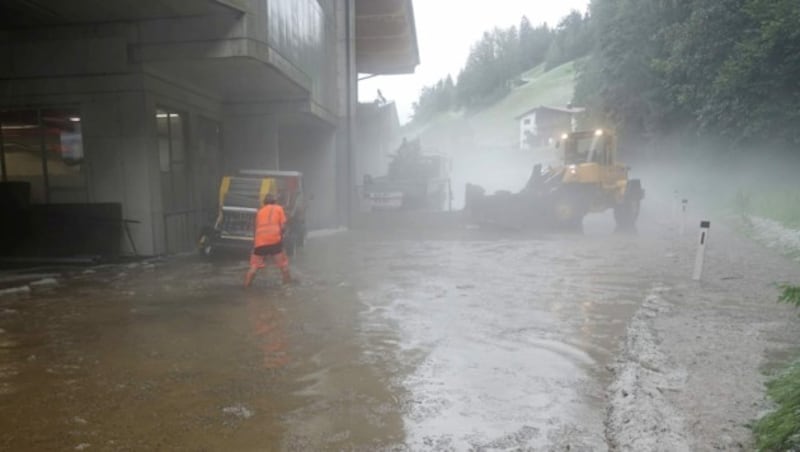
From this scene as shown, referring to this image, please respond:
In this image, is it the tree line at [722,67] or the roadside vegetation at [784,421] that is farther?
the tree line at [722,67]

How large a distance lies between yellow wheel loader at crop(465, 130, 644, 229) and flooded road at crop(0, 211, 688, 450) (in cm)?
682

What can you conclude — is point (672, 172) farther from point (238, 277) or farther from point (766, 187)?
point (238, 277)

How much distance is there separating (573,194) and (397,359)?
1344cm

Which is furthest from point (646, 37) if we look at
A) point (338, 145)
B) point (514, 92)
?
point (514, 92)

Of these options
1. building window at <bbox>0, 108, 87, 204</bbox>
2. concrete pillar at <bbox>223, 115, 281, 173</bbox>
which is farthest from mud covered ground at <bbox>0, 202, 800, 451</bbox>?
concrete pillar at <bbox>223, 115, 281, 173</bbox>

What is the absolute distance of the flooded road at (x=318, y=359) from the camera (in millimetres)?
4188

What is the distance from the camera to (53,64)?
12.6 m

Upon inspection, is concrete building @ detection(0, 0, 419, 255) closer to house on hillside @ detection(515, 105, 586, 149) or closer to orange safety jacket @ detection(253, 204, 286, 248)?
orange safety jacket @ detection(253, 204, 286, 248)

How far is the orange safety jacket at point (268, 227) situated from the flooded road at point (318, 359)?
0.82 metres

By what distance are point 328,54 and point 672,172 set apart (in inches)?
965

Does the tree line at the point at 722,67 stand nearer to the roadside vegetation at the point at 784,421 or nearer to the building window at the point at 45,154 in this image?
the roadside vegetation at the point at 784,421

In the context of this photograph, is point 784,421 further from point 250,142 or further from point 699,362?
point 250,142

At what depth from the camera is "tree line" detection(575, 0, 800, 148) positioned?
20.7m

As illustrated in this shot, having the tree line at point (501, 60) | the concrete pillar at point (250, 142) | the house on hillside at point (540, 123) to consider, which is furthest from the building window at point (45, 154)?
the tree line at point (501, 60)
